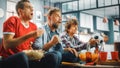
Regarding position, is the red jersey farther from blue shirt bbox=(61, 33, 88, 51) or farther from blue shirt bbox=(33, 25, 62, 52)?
blue shirt bbox=(61, 33, 88, 51)

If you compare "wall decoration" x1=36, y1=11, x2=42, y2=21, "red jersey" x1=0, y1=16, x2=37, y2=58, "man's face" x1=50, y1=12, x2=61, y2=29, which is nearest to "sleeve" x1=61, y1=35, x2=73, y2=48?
"man's face" x1=50, y1=12, x2=61, y2=29

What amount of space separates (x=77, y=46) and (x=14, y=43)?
4.19ft

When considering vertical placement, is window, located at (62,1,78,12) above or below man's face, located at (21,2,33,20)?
above

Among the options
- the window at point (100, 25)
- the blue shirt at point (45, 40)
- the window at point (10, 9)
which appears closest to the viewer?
the blue shirt at point (45, 40)

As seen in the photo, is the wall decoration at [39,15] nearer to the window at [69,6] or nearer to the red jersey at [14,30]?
the window at [69,6]

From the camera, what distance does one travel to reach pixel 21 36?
1.59 metres

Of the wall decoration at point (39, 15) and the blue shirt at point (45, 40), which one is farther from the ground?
the wall decoration at point (39, 15)

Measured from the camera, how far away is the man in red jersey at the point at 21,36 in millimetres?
1541

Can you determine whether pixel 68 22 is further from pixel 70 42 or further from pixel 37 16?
pixel 37 16

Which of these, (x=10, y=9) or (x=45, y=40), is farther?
(x=10, y=9)

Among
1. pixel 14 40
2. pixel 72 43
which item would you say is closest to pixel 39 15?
pixel 72 43

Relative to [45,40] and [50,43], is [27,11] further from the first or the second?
[45,40]

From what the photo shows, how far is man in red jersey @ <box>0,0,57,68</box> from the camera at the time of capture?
1541 mm

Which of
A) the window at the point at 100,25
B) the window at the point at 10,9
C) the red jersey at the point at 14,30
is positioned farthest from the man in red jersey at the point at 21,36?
the window at the point at 100,25
